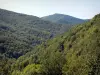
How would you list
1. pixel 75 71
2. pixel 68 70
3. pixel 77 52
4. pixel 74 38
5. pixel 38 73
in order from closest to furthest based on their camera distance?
pixel 75 71 < pixel 68 70 < pixel 38 73 < pixel 77 52 < pixel 74 38

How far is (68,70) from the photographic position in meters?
73.3

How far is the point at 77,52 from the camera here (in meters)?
135

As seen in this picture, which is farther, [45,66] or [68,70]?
[45,66]

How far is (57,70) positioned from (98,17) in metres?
95.3

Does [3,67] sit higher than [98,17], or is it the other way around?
[98,17]

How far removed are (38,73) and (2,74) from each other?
15856 millimetres

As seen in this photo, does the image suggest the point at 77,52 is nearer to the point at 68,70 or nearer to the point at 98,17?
the point at 98,17

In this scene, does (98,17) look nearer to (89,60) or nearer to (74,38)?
(74,38)

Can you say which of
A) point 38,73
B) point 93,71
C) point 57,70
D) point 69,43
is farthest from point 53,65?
point 69,43

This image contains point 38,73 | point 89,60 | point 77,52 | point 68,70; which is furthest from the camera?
point 77,52

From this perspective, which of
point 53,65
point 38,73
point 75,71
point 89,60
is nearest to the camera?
point 89,60

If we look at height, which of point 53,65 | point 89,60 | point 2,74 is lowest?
point 2,74

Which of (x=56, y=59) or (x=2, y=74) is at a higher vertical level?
(x=56, y=59)

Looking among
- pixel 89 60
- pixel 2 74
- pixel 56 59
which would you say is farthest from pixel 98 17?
pixel 89 60
